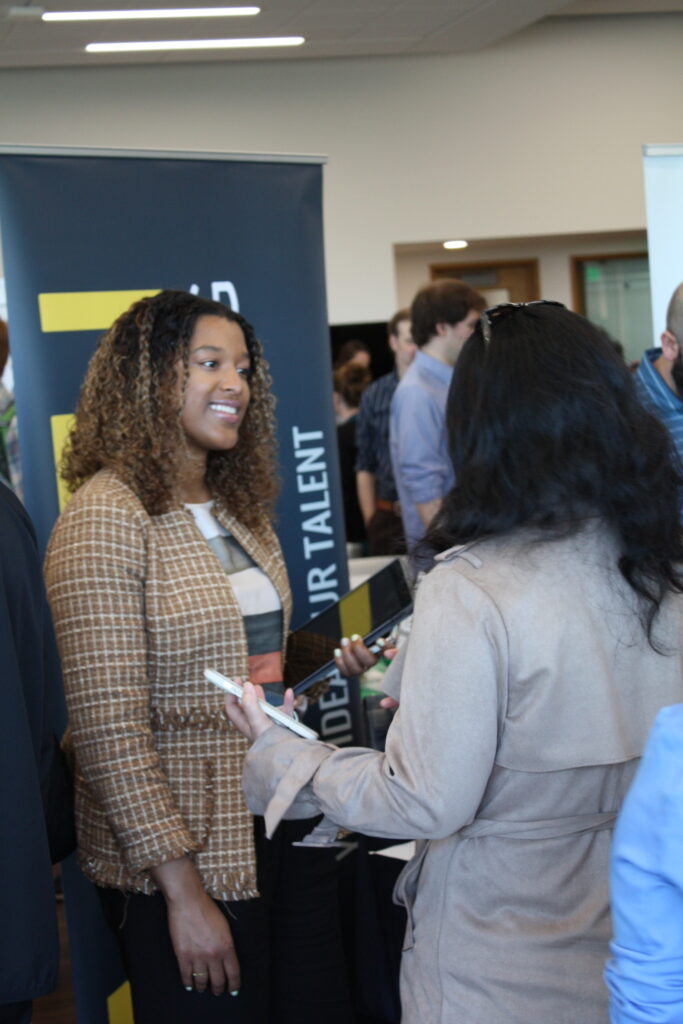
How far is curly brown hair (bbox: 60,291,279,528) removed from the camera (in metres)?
1.96

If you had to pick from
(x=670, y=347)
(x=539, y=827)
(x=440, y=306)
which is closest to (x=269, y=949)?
(x=539, y=827)

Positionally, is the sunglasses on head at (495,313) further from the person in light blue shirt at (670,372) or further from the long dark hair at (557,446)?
the person in light blue shirt at (670,372)

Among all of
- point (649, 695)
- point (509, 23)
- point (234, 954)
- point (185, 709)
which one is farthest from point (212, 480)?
point (509, 23)

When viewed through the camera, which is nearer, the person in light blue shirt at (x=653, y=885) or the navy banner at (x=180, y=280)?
the person in light blue shirt at (x=653, y=885)

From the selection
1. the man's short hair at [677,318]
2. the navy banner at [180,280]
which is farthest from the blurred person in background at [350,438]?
the man's short hair at [677,318]

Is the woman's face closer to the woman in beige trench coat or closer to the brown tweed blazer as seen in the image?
the brown tweed blazer

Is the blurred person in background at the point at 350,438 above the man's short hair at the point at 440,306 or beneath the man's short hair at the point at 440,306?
beneath

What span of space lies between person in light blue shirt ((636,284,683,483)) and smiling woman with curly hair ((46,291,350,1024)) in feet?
3.66

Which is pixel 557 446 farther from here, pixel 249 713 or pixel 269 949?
pixel 269 949

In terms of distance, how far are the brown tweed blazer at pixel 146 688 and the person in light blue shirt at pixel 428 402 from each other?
2466 mm

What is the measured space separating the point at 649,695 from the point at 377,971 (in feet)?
5.41

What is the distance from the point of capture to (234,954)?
181 cm

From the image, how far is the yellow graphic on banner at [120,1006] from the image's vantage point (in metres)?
2.56

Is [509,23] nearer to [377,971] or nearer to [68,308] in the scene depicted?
[68,308]
